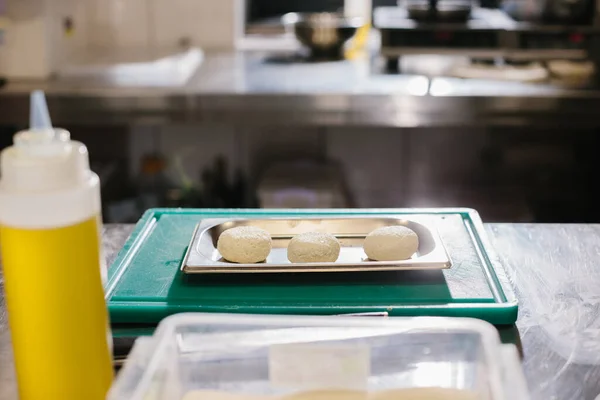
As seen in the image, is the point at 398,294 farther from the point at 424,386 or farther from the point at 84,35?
the point at 84,35

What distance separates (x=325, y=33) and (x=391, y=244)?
172 cm

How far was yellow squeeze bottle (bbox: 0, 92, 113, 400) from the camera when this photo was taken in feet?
1.92

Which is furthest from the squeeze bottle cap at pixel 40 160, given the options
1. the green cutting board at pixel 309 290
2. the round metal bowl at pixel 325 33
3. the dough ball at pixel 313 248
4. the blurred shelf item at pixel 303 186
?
the round metal bowl at pixel 325 33

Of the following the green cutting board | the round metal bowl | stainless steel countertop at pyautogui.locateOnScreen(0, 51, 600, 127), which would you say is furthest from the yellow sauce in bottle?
the round metal bowl

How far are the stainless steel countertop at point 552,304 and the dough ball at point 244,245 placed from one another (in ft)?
0.55

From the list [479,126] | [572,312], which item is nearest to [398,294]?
[572,312]

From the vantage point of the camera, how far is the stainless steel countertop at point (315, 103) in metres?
2.18

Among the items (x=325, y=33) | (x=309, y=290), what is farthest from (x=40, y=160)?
(x=325, y=33)

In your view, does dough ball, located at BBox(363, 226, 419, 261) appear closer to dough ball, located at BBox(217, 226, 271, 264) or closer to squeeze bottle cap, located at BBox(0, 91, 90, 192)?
dough ball, located at BBox(217, 226, 271, 264)

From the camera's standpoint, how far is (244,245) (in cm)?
101

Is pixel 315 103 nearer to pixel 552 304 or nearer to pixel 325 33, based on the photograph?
pixel 325 33

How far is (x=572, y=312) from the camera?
0.90 m

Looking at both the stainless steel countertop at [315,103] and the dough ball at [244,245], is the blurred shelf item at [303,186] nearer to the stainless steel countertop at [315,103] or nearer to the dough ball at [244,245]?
the stainless steel countertop at [315,103]

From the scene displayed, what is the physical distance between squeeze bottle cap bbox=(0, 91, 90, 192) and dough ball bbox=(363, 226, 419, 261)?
1.63 ft
